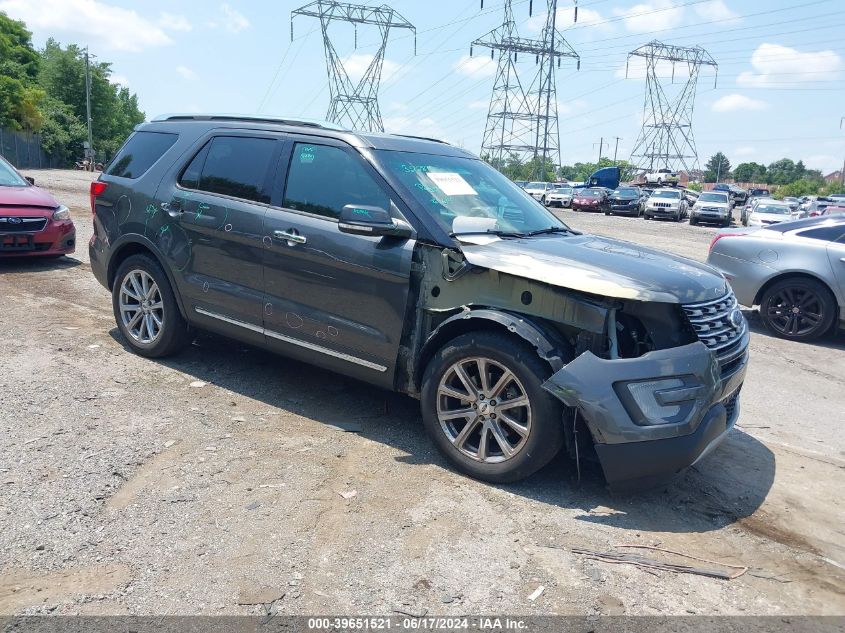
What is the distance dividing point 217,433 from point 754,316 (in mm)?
7665

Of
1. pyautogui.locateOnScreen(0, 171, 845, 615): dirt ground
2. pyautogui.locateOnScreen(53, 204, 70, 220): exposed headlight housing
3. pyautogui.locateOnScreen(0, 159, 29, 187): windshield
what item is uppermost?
pyautogui.locateOnScreen(0, 159, 29, 187): windshield

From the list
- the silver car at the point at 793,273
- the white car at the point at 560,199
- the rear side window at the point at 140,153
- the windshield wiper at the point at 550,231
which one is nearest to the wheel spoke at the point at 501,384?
the windshield wiper at the point at 550,231

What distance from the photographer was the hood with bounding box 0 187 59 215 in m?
9.04

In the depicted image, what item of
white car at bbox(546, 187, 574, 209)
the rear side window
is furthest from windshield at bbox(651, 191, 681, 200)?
the rear side window

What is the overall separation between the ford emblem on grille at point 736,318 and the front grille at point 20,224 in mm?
8593

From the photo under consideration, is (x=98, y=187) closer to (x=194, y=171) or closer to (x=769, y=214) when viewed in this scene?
(x=194, y=171)

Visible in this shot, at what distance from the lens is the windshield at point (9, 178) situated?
9.81 m

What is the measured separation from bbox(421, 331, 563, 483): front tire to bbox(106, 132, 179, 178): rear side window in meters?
3.17

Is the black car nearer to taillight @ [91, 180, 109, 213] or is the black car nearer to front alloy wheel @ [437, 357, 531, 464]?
taillight @ [91, 180, 109, 213]

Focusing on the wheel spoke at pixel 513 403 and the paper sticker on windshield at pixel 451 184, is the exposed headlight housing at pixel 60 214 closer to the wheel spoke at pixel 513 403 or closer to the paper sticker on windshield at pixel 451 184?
the paper sticker on windshield at pixel 451 184

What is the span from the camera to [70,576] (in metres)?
2.95

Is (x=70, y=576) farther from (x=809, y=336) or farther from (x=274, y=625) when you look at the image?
(x=809, y=336)

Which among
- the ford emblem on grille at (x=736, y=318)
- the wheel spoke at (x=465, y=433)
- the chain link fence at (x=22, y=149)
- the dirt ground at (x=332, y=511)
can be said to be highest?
the chain link fence at (x=22, y=149)

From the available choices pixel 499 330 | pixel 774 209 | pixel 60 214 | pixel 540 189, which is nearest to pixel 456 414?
pixel 499 330
